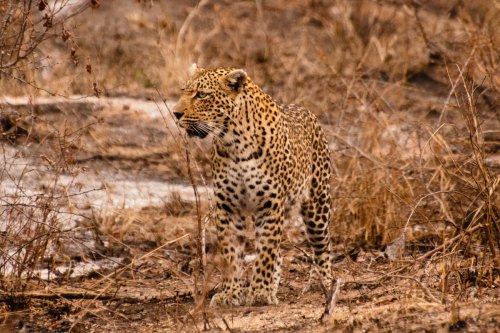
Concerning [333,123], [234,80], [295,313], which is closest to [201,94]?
[234,80]

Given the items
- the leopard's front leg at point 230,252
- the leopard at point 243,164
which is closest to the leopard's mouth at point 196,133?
the leopard at point 243,164

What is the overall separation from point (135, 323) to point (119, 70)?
26.0 feet

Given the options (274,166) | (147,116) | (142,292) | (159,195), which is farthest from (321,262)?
(147,116)

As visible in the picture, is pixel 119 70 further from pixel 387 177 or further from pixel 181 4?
pixel 387 177

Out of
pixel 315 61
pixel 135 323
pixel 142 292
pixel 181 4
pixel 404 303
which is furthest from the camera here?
pixel 181 4

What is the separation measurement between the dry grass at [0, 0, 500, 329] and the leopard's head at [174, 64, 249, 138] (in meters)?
0.73

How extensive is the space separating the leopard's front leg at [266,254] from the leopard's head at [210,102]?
78cm

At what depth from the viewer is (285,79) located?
12.3 meters

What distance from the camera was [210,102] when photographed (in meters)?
5.01

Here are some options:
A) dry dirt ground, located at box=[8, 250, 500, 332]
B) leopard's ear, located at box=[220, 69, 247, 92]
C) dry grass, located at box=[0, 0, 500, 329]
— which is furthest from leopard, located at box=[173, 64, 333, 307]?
dry grass, located at box=[0, 0, 500, 329]

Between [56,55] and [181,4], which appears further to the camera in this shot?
[181,4]

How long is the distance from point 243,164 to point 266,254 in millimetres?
808

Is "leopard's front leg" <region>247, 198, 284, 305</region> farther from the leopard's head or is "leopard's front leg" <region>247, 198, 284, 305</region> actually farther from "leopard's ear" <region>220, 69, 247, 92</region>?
"leopard's ear" <region>220, 69, 247, 92</region>

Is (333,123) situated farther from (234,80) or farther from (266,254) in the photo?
(234,80)
